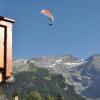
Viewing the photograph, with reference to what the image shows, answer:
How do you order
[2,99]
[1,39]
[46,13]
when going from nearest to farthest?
[2,99], [1,39], [46,13]

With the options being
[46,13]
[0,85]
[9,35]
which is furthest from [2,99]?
[46,13]

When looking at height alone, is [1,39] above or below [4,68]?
above

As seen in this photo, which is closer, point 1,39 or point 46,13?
point 1,39

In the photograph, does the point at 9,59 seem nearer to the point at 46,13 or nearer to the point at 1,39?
the point at 1,39

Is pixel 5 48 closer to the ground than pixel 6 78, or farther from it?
farther from it

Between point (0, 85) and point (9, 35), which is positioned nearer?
point (0, 85)

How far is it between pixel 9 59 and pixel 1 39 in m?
0.40

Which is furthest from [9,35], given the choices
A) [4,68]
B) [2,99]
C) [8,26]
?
[2,99]

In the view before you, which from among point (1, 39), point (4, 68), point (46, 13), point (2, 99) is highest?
point (46, 13)

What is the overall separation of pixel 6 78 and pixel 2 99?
518 mm

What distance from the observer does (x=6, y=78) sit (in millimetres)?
7371

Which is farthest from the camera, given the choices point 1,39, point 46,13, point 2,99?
point 46,13

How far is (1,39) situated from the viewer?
7.45 metres

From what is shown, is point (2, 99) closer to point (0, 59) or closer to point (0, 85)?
point (0, 85)
